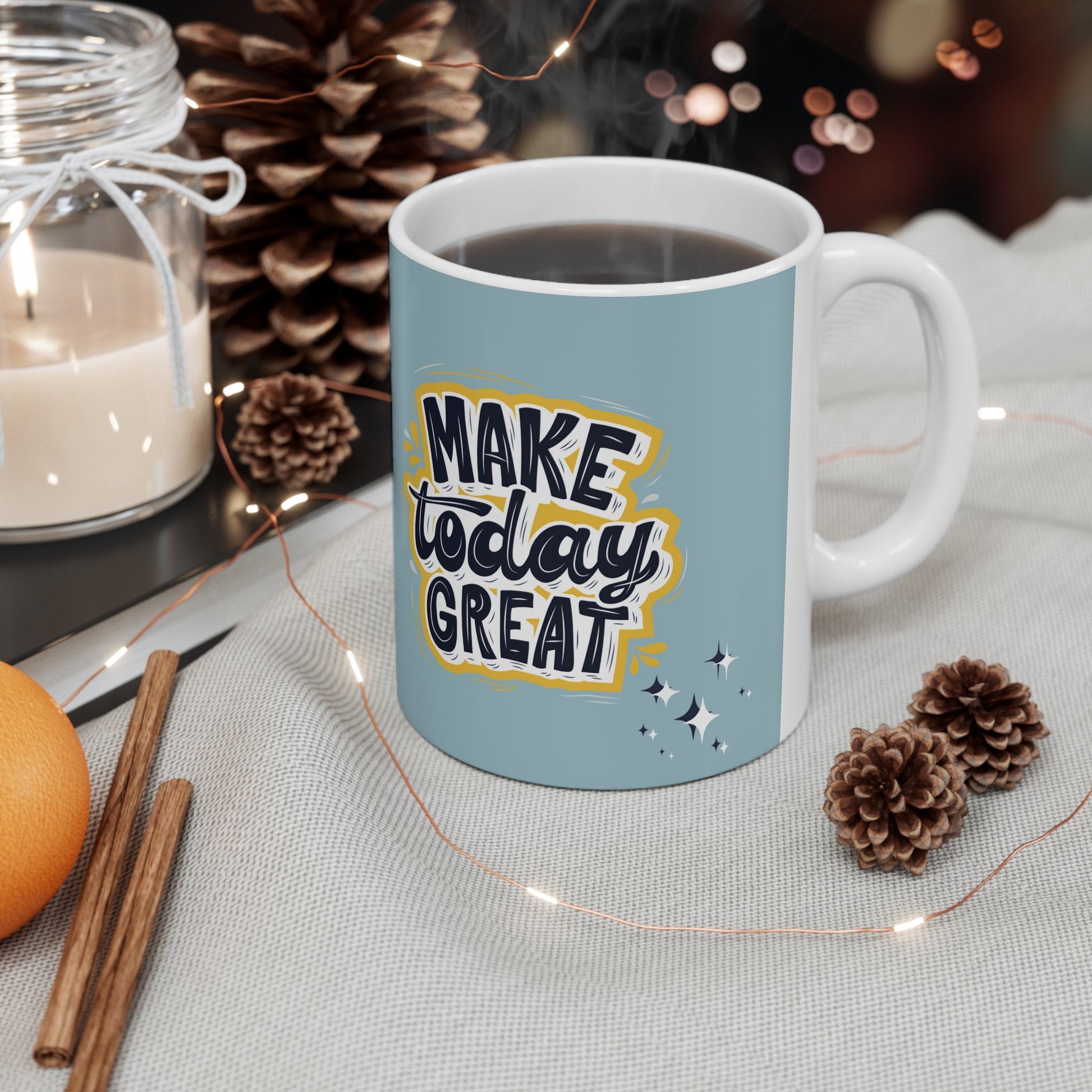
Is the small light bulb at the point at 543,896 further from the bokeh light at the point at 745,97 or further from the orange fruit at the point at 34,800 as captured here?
the bokeh light at the point at 745,97

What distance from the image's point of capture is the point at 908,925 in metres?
0.49

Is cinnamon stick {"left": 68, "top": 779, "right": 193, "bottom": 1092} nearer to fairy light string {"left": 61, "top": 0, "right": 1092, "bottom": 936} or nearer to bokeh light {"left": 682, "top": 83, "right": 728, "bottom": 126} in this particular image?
fairy light string {"left": 61, "top": 0, "right": 1092, "bottom": 936}

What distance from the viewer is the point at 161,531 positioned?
74cm

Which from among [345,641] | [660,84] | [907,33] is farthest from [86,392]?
[907,33]

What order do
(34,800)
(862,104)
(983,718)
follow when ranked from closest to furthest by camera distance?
(34,800)
(983,718)
(862,104)

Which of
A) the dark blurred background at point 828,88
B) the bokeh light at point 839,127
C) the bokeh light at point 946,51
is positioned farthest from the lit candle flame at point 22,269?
the bokeh light at point 946,51

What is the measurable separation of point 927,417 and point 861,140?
667 mm

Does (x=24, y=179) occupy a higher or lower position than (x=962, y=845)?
higher

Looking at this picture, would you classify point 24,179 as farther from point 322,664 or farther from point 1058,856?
point 1058,856

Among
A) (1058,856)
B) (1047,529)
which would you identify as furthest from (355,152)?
(1058,856)

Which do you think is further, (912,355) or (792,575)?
(912,355)

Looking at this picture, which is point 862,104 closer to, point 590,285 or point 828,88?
point 828,88

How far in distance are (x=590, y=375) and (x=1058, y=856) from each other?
27 centimetres

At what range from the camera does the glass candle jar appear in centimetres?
67
